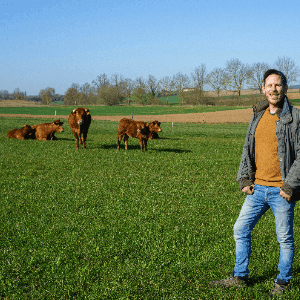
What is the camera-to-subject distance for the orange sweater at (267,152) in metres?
4.10

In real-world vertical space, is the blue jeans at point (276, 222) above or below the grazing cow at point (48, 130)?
below

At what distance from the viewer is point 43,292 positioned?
4.47 metres

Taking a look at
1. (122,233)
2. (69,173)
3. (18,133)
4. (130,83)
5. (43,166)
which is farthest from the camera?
(130,83)

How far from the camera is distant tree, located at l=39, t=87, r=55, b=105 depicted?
481 ft

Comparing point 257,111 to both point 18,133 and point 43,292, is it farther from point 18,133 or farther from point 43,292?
point 18,133

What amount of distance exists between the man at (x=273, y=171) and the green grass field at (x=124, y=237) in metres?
0.59

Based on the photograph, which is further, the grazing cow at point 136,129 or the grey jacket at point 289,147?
the grazing cow at point 136,129

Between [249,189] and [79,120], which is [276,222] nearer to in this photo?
[249,189]

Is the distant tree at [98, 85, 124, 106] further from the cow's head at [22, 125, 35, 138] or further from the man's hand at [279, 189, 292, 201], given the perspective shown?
the man's hand at [279, 189, 292, 201]

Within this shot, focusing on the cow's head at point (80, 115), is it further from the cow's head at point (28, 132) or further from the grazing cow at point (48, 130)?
the cow's head at point (28, 132)

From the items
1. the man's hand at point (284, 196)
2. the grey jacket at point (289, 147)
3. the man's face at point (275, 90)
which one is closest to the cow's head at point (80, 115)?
the man's face at point (275, 90)

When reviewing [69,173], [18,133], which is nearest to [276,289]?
[69,173]

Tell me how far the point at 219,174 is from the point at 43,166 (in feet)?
23.7

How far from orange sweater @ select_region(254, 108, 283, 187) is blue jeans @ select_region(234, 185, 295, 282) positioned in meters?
0.11
